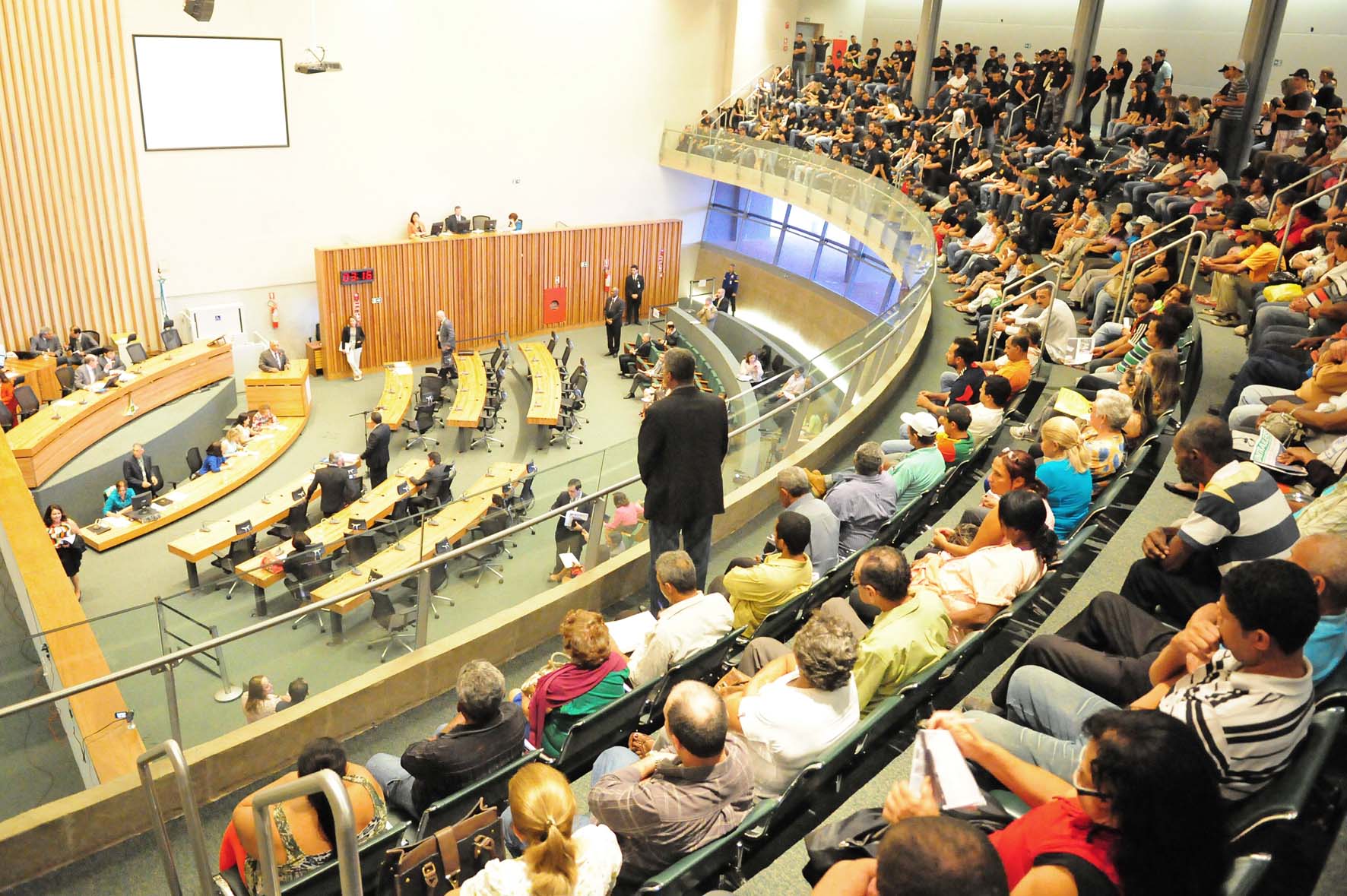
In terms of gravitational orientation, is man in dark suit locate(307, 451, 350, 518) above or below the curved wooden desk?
above

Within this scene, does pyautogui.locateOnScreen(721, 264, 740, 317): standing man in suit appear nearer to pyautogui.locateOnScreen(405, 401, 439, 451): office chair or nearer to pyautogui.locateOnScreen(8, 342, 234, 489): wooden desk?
pyautogui.locateOnScreen(405, 401, 439, 451): office chair

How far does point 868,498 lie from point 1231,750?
2.71 m

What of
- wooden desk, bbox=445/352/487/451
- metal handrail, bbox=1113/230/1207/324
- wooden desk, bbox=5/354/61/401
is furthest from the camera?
wooden desk, bbox=445/352/487/451

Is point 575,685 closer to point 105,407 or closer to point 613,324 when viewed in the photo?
point 105,407

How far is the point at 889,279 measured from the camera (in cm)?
1827

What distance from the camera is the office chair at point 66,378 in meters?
12.6

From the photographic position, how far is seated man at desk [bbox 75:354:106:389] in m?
12.3

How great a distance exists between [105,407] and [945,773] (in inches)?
495

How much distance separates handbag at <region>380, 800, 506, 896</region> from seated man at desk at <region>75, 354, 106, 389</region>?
11.9 m

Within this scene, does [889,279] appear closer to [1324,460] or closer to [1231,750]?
[1324,460]

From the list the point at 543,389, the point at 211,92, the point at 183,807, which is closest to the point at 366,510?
the point at 543,389

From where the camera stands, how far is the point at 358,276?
54.0ft

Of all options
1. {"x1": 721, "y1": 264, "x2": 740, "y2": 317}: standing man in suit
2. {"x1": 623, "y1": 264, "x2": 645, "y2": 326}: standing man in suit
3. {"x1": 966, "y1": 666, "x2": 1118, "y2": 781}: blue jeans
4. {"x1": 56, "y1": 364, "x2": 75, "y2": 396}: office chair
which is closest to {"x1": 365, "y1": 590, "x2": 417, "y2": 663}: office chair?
{"x1": 966, "y1": 666, "x2": 1118, "y2": 781}: blue jeans

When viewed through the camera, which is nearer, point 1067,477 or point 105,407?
point 1067,477
